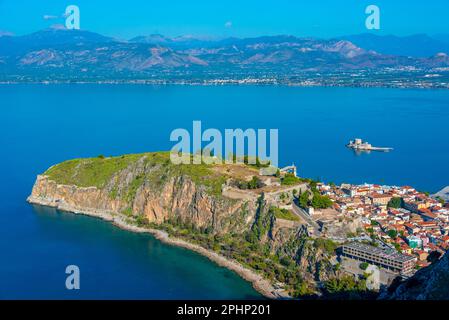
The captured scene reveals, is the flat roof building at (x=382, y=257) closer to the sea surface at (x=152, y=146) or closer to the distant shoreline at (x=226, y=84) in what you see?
the sea surface at (x=152, y=146)

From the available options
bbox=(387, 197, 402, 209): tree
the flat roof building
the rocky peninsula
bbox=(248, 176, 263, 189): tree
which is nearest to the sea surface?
the rocky peninsula

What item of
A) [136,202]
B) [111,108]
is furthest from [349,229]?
[111,108]

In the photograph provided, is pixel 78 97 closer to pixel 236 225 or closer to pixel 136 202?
pixel 136 202

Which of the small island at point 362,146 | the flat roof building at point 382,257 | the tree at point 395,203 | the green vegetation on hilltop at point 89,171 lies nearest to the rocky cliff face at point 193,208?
the green vegetation on hilltop at point 89,171

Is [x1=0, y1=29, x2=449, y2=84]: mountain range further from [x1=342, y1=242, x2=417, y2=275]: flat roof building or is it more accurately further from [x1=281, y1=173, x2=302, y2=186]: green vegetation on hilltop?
[x1=342, y1=242, x2=417, y2=275]: flat roof building

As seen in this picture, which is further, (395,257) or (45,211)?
(45,211)

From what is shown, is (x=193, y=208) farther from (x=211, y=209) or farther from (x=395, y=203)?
(x=395, y=203)
